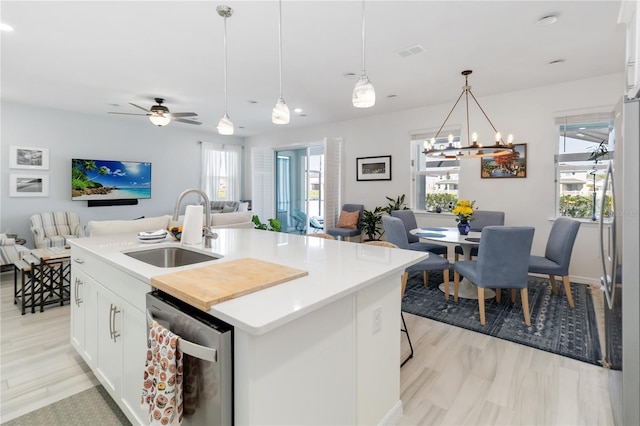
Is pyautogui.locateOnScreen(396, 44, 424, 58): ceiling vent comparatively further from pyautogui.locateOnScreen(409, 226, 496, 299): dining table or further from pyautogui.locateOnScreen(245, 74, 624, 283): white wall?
pyautogui.locateOnScreen(409, 226, 496, 299): dining table

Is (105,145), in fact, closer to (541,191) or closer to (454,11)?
(454,11)

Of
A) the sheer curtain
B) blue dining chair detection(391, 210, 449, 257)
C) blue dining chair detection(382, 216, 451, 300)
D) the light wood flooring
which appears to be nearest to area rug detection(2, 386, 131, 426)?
the light wood flooring

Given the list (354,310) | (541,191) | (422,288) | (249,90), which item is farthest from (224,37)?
(541,191)

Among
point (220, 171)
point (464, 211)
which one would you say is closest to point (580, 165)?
point (464, 211)

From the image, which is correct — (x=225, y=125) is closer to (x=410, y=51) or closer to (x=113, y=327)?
(x=113, y=327)

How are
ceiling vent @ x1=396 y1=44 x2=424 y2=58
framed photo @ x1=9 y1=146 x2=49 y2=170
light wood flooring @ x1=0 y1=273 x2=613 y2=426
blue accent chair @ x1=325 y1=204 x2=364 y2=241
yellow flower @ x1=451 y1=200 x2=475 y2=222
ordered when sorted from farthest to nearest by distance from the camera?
blue accent chair @ x1=325 y1=204 x2=364 y2=241
framed photo @ x1=9 y1=146 x2=49 y2=170
yellow flower @ x1=451 y1=200 x2=475 y2=222
ceiling vent @ x1=396 y1=44 x2=424 y2=58
light wood flooring @ x1=0 y1=273 x2=613 y2=426

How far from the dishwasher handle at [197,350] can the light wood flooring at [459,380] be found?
1.28 meters

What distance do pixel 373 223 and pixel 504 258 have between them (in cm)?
→ 315

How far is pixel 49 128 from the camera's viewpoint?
5.48 m

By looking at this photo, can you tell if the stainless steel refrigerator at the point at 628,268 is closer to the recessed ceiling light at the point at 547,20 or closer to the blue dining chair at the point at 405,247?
the recessed ceiling light at the point at 547,20

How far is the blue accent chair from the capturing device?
588cm

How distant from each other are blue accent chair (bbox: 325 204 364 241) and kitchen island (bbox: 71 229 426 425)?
11.9 feet

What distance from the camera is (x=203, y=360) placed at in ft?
3.63

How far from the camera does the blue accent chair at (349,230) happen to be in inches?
231
